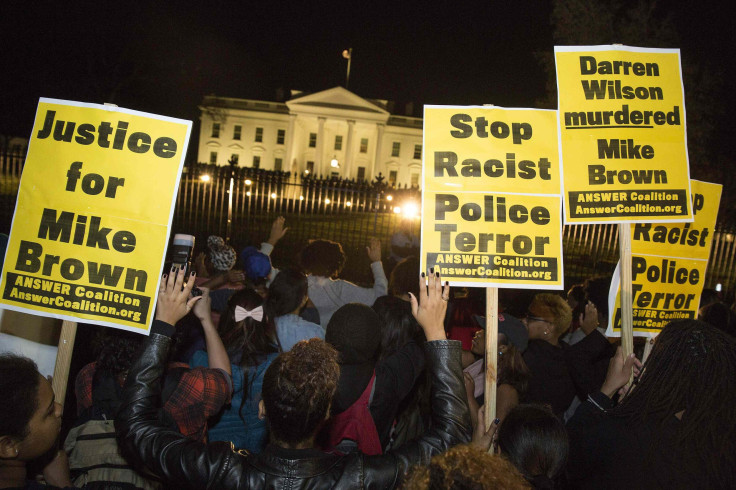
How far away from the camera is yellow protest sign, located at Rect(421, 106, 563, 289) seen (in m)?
3.37

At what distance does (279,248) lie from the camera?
498 inches

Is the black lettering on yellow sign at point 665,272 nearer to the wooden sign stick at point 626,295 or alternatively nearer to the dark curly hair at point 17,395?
the wooden sign stick at point 626,295

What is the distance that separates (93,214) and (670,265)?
13.5 feet

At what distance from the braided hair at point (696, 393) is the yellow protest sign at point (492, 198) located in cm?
95

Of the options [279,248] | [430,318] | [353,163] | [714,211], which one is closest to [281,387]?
[430,318]

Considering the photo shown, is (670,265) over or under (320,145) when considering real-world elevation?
under

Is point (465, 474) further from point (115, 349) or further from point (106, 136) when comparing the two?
point (106, 136)

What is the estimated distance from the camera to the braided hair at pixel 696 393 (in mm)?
2258

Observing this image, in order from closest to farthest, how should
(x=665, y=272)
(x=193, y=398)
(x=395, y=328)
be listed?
1. (x=193, y=398)
2. (x=395, y=328)
3. (x=665, y=272)

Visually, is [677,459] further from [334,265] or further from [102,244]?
[334,265]

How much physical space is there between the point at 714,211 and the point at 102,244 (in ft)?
14.8

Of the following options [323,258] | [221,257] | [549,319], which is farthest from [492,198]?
[221,257]

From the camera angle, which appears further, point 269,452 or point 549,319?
point 549,319

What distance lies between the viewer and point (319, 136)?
70.9 m
